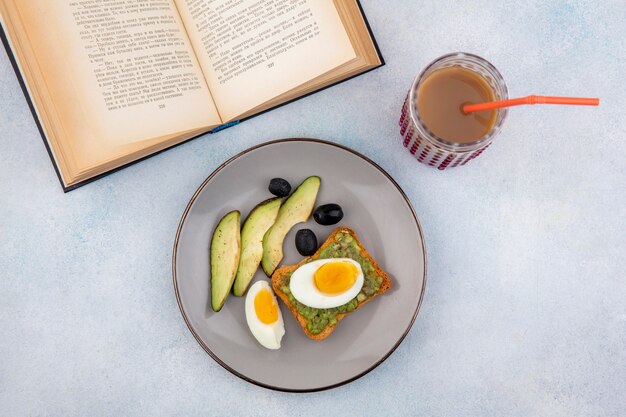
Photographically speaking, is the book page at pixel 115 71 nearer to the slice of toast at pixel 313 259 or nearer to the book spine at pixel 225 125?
the book spine at pixel 225 125

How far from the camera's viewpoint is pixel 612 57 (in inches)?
46.3

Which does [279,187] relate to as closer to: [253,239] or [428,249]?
[253,239]

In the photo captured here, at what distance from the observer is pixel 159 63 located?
107 cm

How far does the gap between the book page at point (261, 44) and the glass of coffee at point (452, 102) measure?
17 centimetres

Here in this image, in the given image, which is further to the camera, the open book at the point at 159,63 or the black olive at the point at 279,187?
the black olive at the point at 279,187

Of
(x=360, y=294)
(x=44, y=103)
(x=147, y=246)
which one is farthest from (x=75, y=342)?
(x=360, y=294)

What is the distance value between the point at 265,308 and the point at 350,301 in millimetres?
173

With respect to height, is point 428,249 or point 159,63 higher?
point 159,63

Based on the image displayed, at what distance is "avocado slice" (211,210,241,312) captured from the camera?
3.60 feet

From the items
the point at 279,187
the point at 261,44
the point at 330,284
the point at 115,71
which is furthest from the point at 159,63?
the point at 330,284

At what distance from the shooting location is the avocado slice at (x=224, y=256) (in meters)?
1.10

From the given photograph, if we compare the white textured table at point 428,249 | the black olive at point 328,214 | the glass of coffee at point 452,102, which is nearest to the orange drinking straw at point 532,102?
the glass of coffee at point 452,102

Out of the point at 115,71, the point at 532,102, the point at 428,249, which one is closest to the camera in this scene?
the point at 532,102

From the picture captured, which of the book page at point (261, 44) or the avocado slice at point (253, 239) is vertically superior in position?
the book page at point (261, 44)
